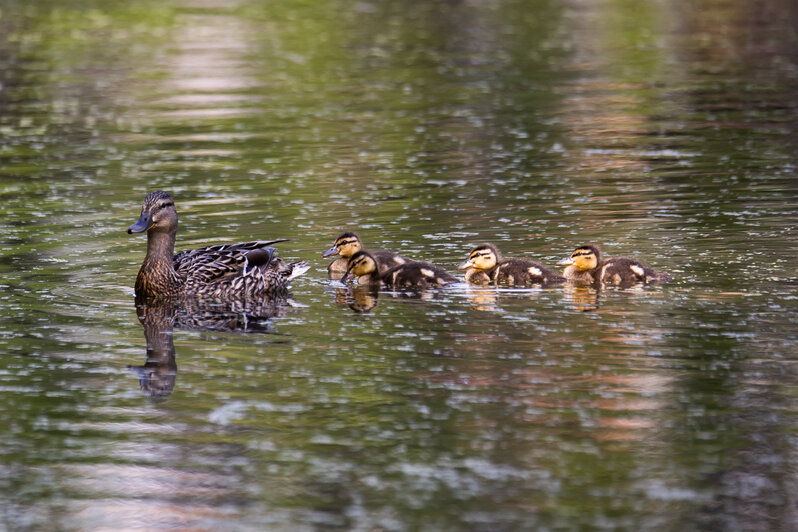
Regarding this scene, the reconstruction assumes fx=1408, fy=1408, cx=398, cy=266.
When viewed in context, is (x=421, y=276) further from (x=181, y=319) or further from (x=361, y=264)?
(x=181, y=319)

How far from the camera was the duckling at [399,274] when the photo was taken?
34.3 feet

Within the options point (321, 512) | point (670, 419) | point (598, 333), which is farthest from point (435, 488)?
point (598, 333)

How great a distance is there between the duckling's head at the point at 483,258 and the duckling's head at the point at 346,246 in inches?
39.7

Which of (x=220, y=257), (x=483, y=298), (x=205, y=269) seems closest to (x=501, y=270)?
(x=483, y=298)

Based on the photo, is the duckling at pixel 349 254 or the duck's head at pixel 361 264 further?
the duckling at pixel 349 254

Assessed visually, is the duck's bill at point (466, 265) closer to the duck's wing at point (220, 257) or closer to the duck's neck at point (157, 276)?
the duck's wing at point (220, 257)

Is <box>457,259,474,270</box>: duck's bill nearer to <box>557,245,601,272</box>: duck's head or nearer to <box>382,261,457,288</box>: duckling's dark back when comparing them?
<box>382,261,457,288</box>: duckling's dark back

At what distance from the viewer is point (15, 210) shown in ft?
48.0

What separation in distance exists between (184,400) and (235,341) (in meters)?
1.41

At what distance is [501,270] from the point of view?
1041cm

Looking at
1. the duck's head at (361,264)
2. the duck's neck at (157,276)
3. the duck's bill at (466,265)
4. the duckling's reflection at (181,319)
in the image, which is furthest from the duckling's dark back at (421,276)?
the duck's neck at (157,276)

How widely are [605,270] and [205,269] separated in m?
3.04

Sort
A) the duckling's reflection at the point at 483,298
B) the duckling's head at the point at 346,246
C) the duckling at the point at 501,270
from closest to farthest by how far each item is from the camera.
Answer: the duckling's reflection at the point at 483,298, the duckling at the point at 501,270, the duckling's head at the point at 346,246

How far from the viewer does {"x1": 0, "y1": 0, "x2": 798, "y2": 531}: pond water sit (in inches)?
254
